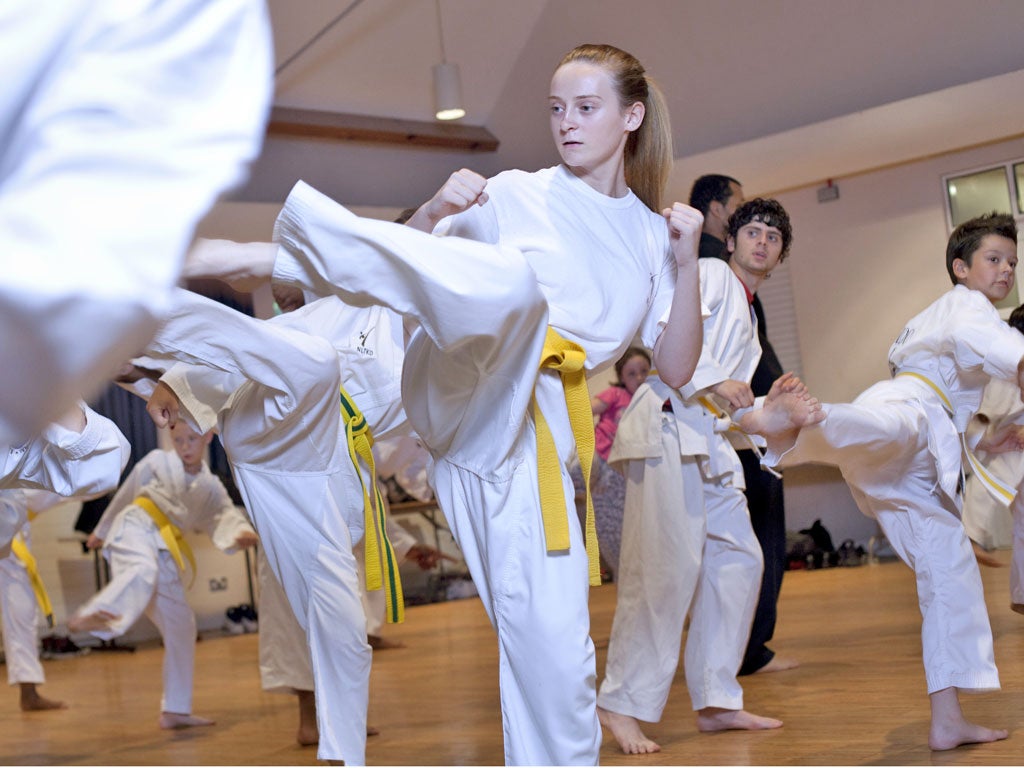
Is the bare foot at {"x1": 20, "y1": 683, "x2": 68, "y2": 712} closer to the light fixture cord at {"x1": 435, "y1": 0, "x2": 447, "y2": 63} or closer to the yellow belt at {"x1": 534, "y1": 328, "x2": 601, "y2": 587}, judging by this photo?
the yellow belt at {"x1": 534, "y1": 328, "x2": 601, "y2": 587}

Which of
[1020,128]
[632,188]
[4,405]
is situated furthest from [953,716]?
[1020,128]

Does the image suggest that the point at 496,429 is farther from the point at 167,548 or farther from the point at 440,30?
the point at 440,30

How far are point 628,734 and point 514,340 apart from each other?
175 cm

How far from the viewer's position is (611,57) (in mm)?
2262

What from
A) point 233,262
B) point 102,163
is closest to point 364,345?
point 233,262

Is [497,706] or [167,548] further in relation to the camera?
[167,548]

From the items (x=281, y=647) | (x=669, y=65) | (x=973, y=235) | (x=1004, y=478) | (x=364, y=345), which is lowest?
(x=281, y=647)

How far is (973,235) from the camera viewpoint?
10.5 ft

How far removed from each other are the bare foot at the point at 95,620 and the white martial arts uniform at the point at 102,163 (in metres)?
4.31

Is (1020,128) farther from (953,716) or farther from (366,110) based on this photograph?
(953,716)

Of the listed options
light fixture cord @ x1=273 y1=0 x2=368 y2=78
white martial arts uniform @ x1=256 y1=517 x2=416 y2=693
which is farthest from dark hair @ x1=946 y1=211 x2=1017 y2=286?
light fixture cord @ x1=273 y1=0 x2=368 y2=78

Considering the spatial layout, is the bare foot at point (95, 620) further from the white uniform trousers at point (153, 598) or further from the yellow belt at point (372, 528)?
the yellow belt at point (372, 528)

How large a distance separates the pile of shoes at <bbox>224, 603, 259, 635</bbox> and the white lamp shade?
3915mm

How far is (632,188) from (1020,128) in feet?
19.5
